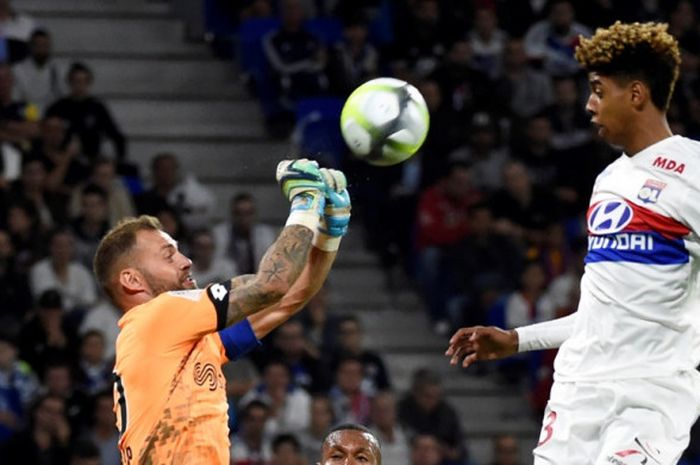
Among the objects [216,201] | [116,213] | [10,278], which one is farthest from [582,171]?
[10,278]

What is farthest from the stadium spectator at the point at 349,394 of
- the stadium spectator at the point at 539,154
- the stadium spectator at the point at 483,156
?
the stadium spectator at the point at 539,154

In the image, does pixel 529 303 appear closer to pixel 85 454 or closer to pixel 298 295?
pixel 85 454

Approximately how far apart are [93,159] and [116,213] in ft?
2.57

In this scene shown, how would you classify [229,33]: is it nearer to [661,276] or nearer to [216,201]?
[216,201]

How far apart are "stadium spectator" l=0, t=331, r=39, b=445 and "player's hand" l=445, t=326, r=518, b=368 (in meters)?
5.84

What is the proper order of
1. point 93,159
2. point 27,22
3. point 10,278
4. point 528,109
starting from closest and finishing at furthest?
1. point 10,278
2. point 93,159
3. point 27,22
4. point 528,109

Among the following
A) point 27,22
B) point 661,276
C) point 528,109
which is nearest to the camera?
point 661,276

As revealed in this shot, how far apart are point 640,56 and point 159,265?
204 cm

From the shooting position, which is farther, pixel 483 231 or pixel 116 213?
pixel 483 231

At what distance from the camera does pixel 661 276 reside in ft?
20.4

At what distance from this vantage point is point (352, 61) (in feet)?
50.2

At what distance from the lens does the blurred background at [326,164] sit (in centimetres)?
1245

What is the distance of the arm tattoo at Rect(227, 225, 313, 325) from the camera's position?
248 inches

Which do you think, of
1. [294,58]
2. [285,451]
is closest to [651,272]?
[285,451]
